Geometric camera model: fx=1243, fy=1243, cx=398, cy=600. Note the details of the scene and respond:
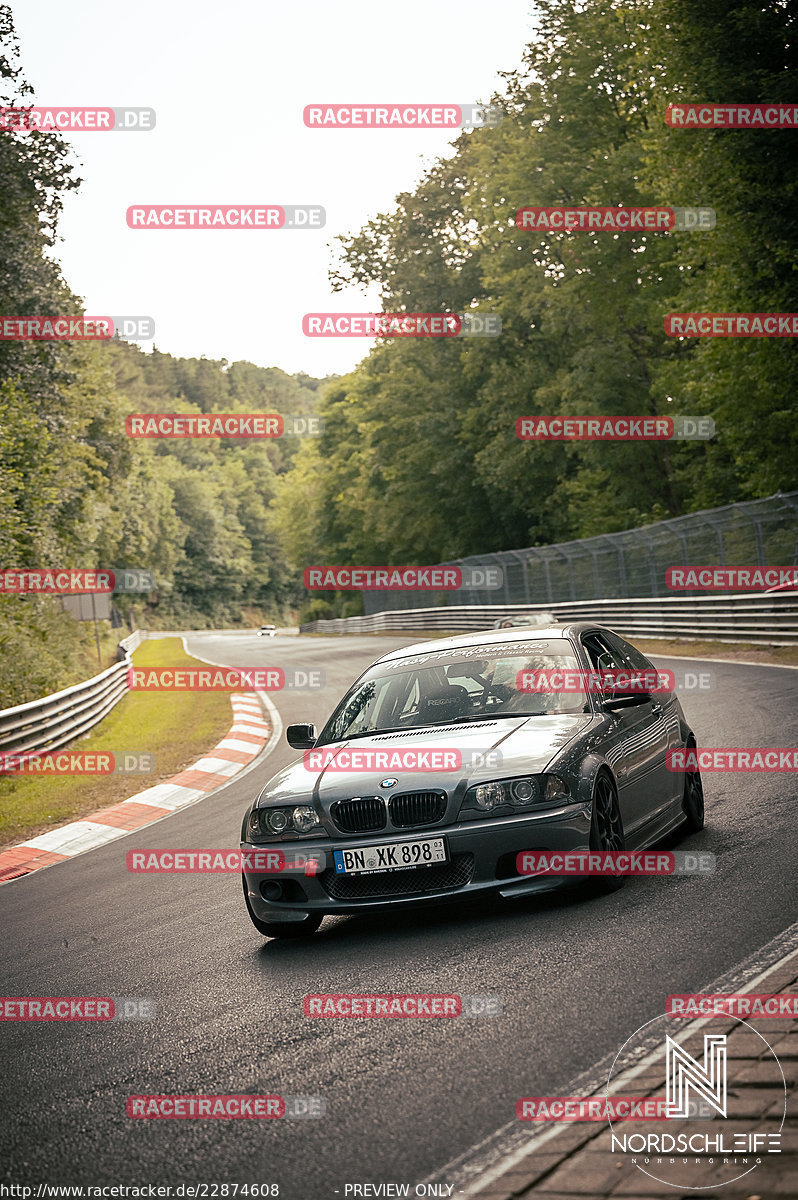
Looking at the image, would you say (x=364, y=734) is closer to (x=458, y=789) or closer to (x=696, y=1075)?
(x=458, y=789)

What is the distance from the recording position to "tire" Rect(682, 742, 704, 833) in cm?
788

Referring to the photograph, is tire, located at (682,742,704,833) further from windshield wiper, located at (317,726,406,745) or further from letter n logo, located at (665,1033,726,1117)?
letter n logo, located at (665,1033,726,1117)

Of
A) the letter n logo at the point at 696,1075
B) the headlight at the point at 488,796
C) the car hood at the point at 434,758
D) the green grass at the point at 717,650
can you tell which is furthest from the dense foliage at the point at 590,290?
the letter n logo at the point at 696,1075

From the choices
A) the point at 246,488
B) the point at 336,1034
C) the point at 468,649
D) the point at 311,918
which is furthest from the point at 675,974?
the point at 246,488

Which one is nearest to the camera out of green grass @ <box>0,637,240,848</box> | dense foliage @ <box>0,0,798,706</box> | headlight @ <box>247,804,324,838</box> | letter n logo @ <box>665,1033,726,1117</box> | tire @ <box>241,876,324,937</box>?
letter n logo @ <box>665,1033,726,1117</box>

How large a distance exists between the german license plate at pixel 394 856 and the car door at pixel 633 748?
3.79 ft

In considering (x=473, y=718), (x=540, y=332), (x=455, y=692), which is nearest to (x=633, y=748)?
(x=473, y=718)

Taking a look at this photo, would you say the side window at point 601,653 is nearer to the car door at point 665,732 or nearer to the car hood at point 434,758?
the car door at point 665,732

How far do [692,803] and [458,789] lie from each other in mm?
2434

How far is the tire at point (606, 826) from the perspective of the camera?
20.6ft

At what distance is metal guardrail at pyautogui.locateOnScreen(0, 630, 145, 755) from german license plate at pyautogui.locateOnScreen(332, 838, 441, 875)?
9.71 meters

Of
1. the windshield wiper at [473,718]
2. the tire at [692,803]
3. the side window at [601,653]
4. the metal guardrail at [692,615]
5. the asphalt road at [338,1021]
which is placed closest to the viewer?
the asphalt road at [338,1021]

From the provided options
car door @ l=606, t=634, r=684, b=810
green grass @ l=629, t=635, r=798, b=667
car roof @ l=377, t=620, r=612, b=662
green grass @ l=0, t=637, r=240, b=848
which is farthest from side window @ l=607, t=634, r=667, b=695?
green grass @ l=629, t=635, r=798, b=667

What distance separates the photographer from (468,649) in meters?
7.74
